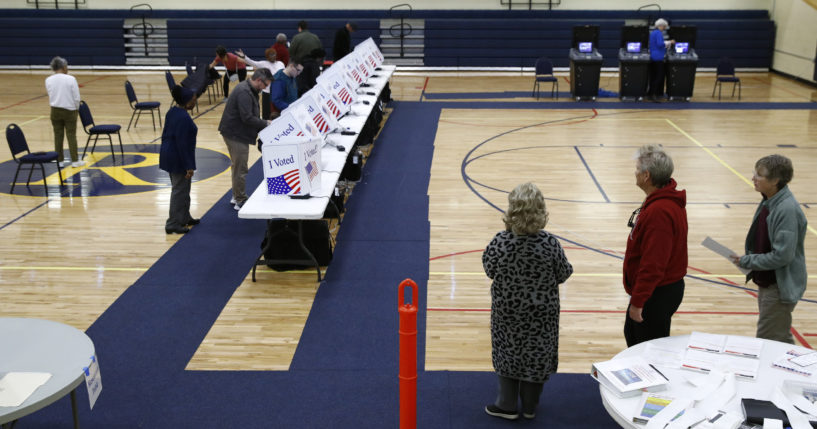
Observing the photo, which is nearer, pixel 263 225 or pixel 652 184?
pixel 652 184

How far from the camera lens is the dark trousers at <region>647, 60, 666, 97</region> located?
1727cm

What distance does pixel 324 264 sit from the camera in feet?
25.0

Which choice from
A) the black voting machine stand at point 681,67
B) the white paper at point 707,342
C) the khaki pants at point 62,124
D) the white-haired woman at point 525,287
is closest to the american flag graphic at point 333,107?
the khaki pants at point 62,124

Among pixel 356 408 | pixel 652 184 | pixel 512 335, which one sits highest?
pixel 652 184

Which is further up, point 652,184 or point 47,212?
point 652,184

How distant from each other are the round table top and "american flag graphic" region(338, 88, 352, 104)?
7.67 meters

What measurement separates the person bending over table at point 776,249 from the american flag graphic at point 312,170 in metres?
4.11

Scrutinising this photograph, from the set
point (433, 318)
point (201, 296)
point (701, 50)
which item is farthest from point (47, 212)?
point (701, 50)

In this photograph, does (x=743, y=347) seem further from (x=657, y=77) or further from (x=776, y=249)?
(x=657, y=77)

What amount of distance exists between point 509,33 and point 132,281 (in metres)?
17.2

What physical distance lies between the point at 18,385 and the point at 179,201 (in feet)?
16.3

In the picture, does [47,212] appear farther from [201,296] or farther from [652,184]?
[652,184]

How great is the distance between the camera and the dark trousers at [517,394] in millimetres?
4746

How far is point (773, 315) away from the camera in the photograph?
4742mm
